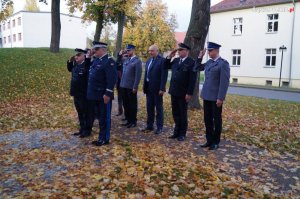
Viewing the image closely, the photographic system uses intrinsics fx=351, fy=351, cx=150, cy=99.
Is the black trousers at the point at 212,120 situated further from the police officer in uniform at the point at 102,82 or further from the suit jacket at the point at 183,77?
the police officer in uniform at the point at 102,82

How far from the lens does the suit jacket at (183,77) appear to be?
8.05m

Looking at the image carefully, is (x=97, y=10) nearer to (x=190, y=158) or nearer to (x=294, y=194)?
(x=190, y=158)

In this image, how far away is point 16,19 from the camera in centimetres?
6588

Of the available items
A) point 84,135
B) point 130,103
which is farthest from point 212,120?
point 84,135

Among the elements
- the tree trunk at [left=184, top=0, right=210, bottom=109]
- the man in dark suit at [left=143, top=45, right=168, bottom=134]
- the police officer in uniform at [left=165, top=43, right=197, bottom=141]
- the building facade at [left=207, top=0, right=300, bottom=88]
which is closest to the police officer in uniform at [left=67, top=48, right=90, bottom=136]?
the man in dark suit at [left=143, top=45, right=168, bottom=134]

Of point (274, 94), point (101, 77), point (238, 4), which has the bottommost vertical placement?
point (274, 94)

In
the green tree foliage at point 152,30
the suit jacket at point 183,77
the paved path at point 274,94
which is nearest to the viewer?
the suit jacket at point 183,77

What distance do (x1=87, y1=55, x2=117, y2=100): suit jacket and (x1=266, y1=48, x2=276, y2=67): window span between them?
29475 millimetres

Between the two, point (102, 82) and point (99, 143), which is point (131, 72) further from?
point (99, 143)

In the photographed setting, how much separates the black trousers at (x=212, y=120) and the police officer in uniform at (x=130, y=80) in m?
2.40

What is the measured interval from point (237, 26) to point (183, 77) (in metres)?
31.7

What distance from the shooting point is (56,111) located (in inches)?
496

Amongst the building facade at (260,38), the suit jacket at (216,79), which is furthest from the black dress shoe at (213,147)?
the building facade at (260,38)

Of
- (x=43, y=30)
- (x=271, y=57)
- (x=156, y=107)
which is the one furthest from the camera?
(x=43, y=30)
